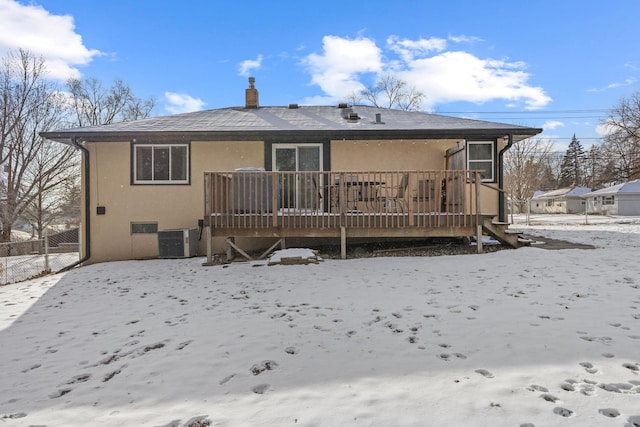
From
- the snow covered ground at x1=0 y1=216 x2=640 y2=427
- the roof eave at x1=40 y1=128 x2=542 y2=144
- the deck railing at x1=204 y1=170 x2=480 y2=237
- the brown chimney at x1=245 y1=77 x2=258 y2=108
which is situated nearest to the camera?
the snow covered ground at x1=0 y1=216 x2=640 y2=427

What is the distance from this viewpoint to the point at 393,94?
27.4 metres

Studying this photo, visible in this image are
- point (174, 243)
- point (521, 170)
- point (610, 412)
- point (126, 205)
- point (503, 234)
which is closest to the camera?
point (610, 412)

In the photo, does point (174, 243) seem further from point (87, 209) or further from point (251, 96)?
point (251, 96)

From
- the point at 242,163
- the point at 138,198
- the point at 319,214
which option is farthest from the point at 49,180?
the point at 319,214

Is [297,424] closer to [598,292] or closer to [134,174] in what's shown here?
[598,292]

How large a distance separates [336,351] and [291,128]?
20.7 feet

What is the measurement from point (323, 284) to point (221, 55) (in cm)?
1468

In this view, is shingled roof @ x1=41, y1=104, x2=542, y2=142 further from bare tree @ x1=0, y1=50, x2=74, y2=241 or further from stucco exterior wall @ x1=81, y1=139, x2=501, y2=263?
bare tree @ x1=0, y1=50, x2=74, y2=241

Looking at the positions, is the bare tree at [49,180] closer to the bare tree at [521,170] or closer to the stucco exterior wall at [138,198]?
the stucco exterior wall at [138,198]

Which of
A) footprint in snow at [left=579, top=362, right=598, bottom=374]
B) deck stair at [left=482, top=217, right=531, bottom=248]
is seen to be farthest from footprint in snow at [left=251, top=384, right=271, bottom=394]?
deck stair at [left=482, top=217, right=531, bottom=248]

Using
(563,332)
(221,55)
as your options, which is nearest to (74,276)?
(563,332)

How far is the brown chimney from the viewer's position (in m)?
11.4

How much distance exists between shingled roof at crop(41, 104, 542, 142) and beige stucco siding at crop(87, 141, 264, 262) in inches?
22.1

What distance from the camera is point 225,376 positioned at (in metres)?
2.43
